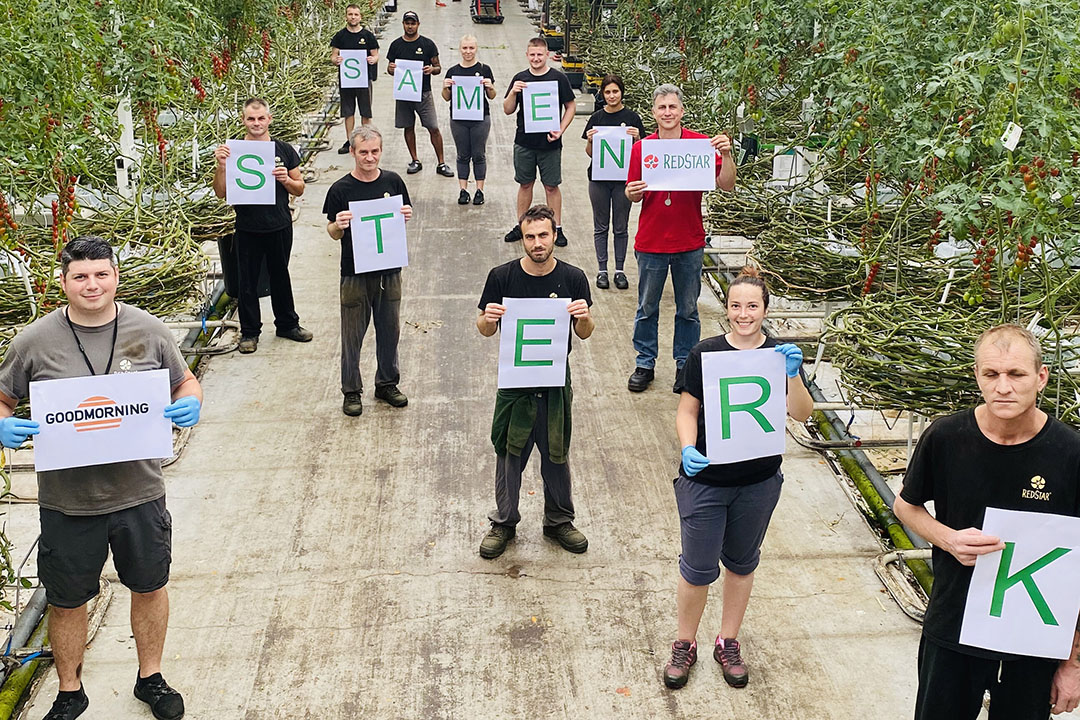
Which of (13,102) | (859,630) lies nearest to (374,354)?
(13,102)

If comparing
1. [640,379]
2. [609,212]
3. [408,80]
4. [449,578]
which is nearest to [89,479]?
[449,578]

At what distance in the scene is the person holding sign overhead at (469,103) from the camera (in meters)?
10.4

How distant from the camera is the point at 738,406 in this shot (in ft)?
13.4

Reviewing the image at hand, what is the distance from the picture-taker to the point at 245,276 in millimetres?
7484

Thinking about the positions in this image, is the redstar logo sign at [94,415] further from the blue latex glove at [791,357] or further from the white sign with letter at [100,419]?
the blue latex glove at [791,357]

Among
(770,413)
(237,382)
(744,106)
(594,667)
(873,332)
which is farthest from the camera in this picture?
(744,106)

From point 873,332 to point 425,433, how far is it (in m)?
2.53

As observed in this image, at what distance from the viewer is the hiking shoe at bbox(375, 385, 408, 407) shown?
6891mm

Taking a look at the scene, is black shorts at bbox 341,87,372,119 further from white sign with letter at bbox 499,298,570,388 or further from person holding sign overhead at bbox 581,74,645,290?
white sign with letter at bbox 499,298,570,388

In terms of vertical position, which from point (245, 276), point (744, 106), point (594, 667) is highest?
point (744, 106)

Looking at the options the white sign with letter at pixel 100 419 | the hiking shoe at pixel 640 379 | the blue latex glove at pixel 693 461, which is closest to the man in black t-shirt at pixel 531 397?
the blue latex glove at pixel 693 461

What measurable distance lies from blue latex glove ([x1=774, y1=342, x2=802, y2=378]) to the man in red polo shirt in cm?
269

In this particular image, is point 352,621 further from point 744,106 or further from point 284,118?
point 284,118

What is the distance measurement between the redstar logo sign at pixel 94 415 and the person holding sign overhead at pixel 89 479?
3.2 inches
